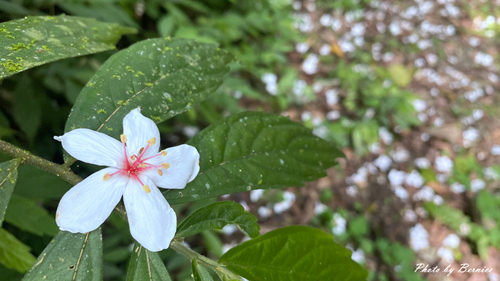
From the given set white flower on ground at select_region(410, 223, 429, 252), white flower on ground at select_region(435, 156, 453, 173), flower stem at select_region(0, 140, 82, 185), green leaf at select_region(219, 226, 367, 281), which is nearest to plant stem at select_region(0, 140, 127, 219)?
flower stem at select_region(0, 140, 82, 185)

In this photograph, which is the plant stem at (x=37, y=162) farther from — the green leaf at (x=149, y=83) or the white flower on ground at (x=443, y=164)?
the white flower on ground at (x=443, y=164)

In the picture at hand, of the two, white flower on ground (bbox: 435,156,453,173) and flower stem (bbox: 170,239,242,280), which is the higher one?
flower stem (bbox: 170,239,242,280)

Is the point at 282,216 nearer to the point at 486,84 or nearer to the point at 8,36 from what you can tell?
the point at 8,36

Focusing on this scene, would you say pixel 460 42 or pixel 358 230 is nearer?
pixel 358 230

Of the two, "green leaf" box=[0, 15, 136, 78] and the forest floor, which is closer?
"green leaf" box=[0, 15, 136, 78]

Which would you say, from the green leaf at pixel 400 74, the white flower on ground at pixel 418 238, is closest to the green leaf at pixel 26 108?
the white flower on ground at pixel 418 238

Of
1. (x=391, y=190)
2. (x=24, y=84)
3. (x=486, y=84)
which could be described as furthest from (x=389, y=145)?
(x=24, y=84)

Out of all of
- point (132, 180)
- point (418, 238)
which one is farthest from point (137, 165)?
point (418, 238)

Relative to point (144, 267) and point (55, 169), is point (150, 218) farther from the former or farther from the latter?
point (55, 169)

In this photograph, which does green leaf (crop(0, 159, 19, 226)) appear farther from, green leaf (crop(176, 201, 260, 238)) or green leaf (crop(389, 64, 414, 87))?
green leaf (crop(389, 64, 414, 87))
